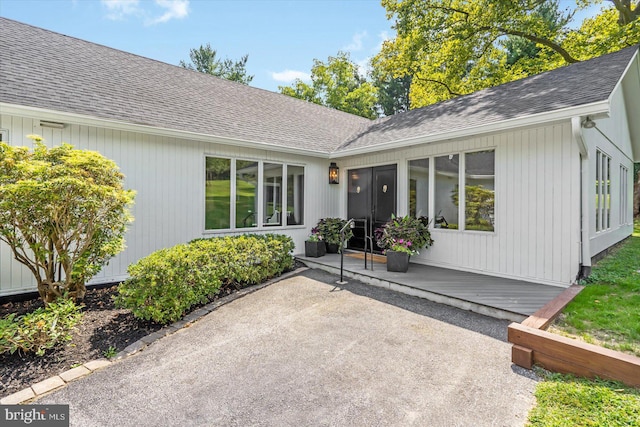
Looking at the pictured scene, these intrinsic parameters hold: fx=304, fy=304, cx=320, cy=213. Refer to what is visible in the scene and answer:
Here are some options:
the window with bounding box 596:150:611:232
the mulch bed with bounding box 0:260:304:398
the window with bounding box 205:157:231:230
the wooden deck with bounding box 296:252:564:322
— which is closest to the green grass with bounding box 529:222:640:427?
the wooden deck with bounding box 296:252:564:322

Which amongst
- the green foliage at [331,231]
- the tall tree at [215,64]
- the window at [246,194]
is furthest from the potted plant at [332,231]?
the tall tree at [215,64]

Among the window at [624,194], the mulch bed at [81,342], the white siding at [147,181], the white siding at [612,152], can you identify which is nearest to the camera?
the mulch bed at [81,342]

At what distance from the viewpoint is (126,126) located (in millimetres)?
4930

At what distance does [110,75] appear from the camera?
6215mm

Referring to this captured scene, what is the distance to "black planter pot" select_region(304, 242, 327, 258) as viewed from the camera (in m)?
6.89

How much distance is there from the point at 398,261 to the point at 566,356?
3.09 metres

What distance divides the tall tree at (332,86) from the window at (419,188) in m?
18.0

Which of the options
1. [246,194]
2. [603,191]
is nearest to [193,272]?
[246,194]

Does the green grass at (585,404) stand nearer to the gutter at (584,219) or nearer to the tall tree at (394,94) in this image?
the gutter at (584,219)

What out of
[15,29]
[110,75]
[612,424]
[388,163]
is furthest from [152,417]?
[15,29]

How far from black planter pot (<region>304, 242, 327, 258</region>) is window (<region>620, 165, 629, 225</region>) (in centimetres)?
781

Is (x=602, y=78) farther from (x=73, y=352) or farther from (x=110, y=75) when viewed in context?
(x=110, y=75)

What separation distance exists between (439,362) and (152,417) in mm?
2402

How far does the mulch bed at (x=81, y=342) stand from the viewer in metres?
2.68
